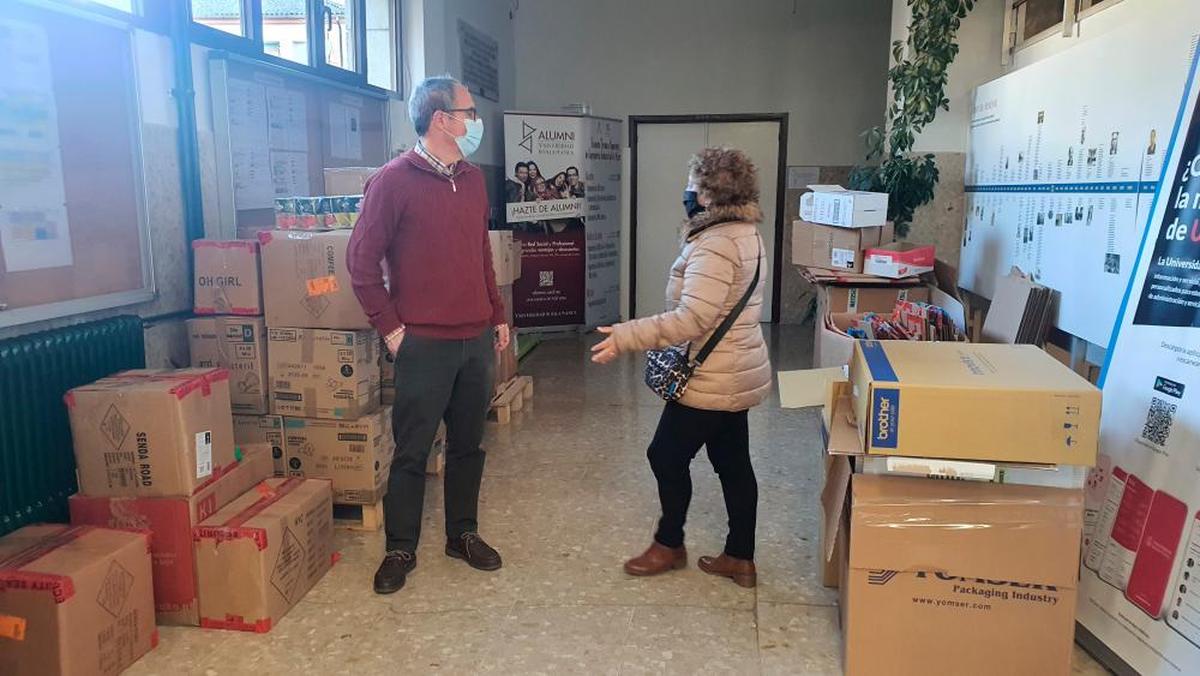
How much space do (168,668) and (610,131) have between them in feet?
→ 18.0

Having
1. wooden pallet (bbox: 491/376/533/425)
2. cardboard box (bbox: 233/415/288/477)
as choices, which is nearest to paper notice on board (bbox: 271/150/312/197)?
cardboard box (bbox: 233/415/288/477)

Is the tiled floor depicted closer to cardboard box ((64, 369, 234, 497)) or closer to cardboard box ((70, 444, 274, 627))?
cardboard box ((70, 444, 274, 627))

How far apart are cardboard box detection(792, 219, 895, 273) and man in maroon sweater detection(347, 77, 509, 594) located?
87.2 inches

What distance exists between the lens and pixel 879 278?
13.2 ft

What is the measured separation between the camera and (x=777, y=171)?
23.1ft

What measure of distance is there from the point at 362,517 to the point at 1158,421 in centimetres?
249

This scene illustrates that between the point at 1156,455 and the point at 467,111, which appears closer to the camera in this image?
the point at 1156,455

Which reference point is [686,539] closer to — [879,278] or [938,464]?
[938,464]

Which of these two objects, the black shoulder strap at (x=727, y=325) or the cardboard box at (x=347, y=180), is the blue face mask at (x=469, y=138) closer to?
the black shoulder strap at (x=727, y=325)

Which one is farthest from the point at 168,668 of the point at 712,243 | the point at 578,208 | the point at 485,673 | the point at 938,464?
the point at 578,208

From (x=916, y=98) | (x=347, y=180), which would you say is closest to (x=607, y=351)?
(x=347, y=180)

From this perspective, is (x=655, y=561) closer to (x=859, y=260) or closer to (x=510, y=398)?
(x=510, y=398)

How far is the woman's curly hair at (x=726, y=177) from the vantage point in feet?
7.48

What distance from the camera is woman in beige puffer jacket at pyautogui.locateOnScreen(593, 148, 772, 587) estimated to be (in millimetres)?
2258
